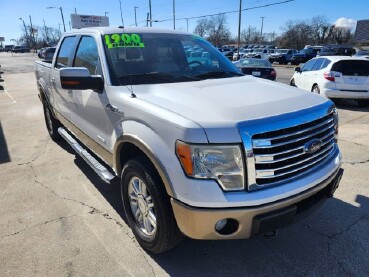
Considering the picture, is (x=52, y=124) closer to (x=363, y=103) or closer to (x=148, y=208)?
(x=148, y=208)

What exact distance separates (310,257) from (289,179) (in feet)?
3.08

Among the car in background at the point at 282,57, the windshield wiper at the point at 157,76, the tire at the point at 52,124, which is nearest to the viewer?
the windshield wiper at the point at 157,76

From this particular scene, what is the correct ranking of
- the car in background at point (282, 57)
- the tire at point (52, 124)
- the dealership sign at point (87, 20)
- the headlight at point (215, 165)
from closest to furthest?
the headlight at point (215, 165) < the tire at point (52, 124) < the car in background at point (282, 57) < the dealership sign at point (87, 20)

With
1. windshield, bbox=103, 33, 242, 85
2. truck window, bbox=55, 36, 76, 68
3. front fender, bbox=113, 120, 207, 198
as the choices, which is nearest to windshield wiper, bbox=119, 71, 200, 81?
windshield, bbox=103, 33, 242, 85

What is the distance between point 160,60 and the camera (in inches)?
138

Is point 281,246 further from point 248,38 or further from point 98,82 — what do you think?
point 248,38

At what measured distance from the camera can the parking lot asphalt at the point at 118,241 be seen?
2.74 m

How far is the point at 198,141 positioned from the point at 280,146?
597 mm

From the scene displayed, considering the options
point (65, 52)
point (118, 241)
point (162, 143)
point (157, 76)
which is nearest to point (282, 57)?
point (65, 52)

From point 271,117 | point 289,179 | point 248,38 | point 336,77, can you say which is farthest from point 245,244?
point 248,38

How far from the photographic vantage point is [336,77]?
9594 mm

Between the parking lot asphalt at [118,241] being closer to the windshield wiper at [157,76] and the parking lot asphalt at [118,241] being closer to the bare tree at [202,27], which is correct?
the windshield wiper at [157,76]

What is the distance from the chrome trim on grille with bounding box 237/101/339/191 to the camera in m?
2.17

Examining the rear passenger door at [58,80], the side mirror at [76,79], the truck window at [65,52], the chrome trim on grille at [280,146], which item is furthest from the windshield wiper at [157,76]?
the truck window at [65,52]
